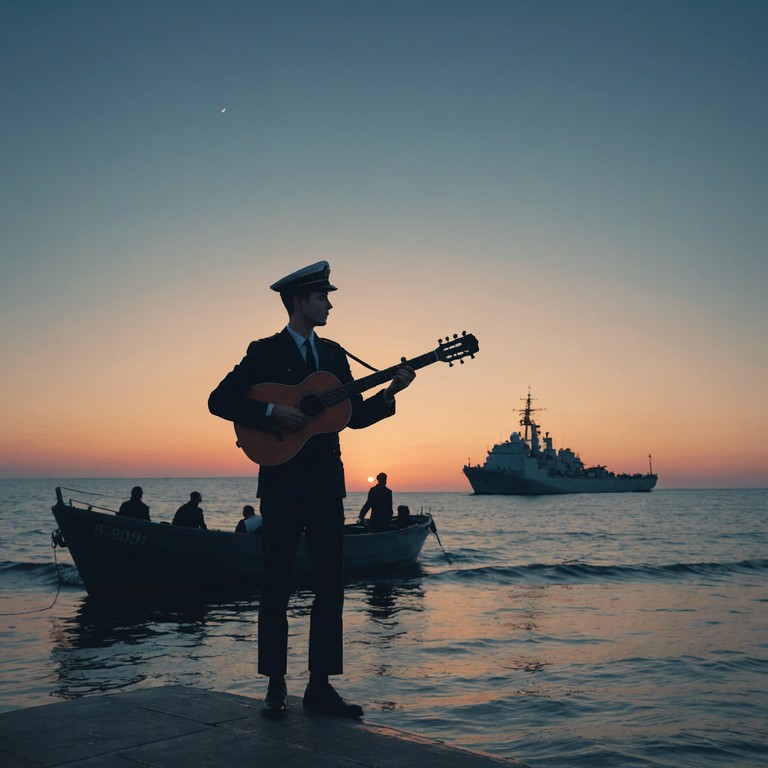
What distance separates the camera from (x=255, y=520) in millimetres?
17172

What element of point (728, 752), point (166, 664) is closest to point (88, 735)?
point (728, 752)

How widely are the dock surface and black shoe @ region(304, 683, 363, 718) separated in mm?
79

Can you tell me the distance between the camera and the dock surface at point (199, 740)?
281 centimetres

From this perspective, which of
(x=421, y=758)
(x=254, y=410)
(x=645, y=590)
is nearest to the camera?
(x=421, y=758)

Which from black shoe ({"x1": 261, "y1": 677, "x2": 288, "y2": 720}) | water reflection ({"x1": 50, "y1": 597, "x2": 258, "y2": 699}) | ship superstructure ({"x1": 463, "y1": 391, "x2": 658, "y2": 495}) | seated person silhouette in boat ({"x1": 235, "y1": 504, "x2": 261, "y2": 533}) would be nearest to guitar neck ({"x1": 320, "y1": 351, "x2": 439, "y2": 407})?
black shoe ({"x1": 261, "y1": 677, "x2": 288, "y2": 720})

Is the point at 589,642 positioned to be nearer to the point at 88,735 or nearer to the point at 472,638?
the point at 472,638

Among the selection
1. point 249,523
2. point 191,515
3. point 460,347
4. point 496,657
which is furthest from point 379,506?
point 460,347

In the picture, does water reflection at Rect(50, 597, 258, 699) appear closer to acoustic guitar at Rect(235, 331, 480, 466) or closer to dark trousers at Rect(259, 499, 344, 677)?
dark trousers at Rect(259, 499, 344, 677)

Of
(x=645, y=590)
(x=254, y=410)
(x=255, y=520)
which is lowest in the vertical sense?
(x=645, y=590)

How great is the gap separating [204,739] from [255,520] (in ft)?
47.2

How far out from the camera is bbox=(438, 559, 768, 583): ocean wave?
22.6 metres

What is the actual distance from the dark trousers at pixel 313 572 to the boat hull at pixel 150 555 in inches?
457

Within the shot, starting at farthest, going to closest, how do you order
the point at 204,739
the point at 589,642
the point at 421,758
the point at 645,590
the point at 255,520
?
the point at 645,590 < the point at 255,520 < the point at 589,642 < the point at 204,739 < the point at 421,758

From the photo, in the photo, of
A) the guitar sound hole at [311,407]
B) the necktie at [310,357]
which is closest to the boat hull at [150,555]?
the necktie at [310,357]
